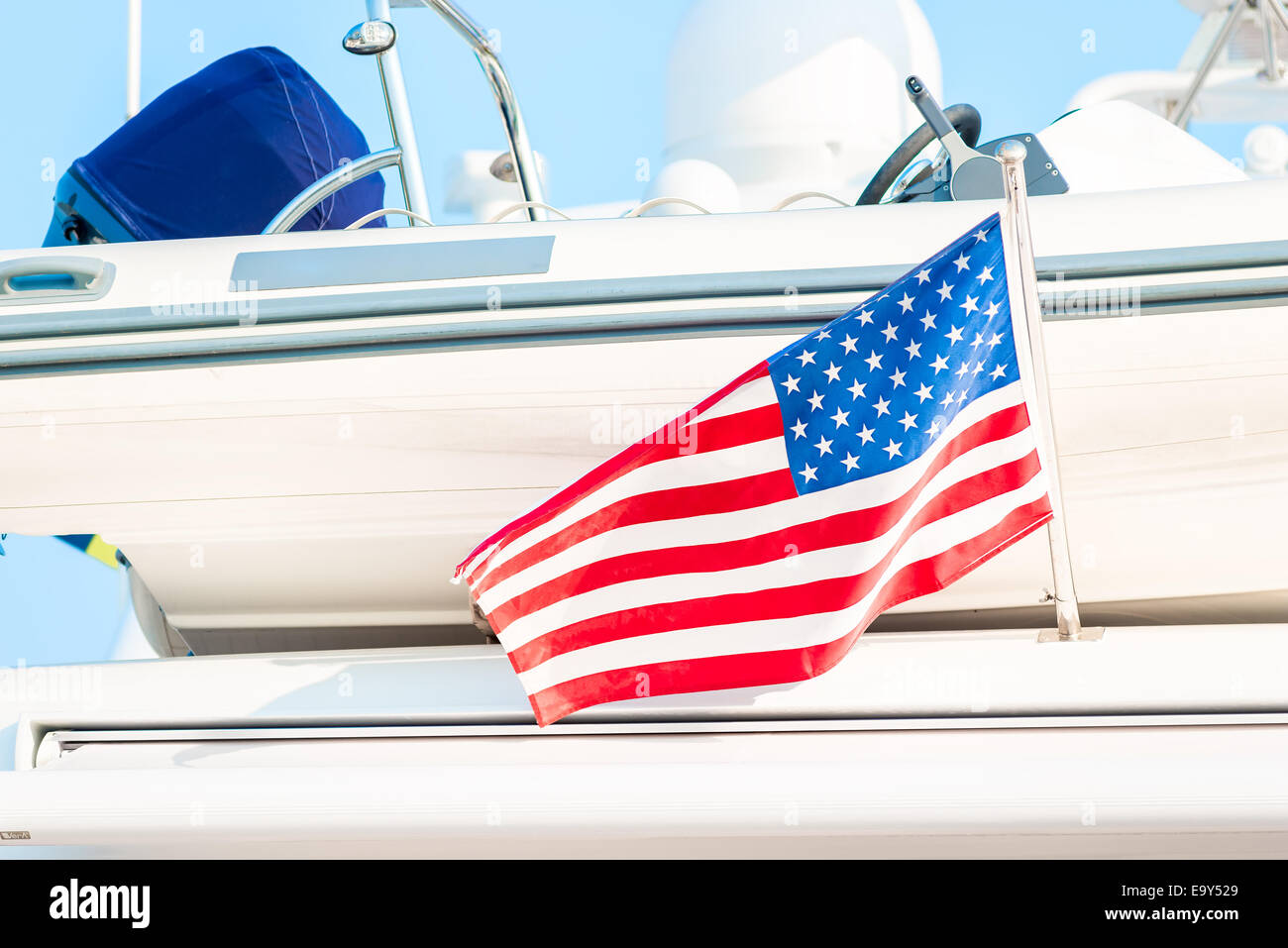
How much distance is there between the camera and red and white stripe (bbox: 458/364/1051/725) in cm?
137

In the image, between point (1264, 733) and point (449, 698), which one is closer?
point (1264, 733)

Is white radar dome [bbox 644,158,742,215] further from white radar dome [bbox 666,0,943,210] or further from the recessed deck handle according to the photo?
the recessed deck handle

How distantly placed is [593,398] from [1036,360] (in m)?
0.52

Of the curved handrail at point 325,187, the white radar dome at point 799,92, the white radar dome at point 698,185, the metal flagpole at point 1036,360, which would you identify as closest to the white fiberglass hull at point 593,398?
the metal flagpole at point 1036,360

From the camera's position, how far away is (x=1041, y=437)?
1390 mm

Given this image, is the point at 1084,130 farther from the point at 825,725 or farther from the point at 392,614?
the point at 392,614

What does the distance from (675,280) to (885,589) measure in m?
0.46

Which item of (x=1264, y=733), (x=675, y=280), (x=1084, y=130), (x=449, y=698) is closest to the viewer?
(x=1264, y=733)

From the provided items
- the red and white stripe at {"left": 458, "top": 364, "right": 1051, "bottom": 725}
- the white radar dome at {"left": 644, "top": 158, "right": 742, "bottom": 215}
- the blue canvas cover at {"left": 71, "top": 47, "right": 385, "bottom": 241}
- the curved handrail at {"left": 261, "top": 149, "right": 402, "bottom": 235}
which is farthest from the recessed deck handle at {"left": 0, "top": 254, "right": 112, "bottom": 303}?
the white radar dome at {"left": 644, "top": 158, "right": 742, "bottom": 215}

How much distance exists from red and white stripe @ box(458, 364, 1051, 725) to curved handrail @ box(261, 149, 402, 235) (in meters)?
0.78

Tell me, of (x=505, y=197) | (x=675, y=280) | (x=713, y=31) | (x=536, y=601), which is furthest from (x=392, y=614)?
(x=713, y=31)

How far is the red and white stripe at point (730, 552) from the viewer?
1.37 metres

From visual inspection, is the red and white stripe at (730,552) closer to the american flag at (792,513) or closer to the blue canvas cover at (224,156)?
the american flag at (792,513)
